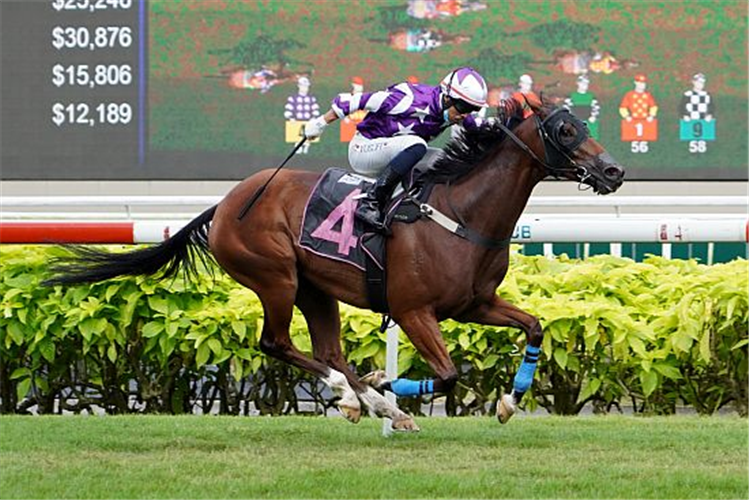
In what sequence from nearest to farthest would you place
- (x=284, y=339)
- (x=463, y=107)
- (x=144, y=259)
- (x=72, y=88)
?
(x=463, y=107)
(x=284, y=339)
(x=144, y=259)
(x=72, y=88)

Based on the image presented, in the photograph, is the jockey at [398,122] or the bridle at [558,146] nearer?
the bridle at [558,146]

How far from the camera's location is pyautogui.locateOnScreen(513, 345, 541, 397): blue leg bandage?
208 inches

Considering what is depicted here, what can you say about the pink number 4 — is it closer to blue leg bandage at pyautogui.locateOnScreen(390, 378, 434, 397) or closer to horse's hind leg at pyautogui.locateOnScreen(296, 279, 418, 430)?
horse's hind leg at pyautogui.locateOnScreen(296, 279, 418, 430)

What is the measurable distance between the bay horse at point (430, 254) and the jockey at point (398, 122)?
3.9 inches

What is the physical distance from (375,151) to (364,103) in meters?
0.18

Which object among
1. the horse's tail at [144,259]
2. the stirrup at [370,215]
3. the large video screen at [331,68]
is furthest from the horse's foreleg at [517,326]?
the large video screen at [331,68]

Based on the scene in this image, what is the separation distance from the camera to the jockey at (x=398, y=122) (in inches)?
213

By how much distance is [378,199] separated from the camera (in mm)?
5449

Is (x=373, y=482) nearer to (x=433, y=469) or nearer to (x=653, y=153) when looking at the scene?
(x=433, y=469)

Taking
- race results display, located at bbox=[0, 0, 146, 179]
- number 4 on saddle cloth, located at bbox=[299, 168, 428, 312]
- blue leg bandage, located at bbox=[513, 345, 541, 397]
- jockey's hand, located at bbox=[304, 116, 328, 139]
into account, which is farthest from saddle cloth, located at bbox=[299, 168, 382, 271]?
race results display, located at bbox=[0, 0, 146, 179]

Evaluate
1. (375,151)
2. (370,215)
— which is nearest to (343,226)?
(370,215)

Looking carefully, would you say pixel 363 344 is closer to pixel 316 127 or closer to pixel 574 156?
pixel 316 127

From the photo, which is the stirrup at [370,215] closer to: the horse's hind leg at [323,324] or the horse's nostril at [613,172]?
the horse's hind leg at [323,324]

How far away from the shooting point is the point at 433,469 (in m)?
4.80
